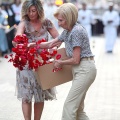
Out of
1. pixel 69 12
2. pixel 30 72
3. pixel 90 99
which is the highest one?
pixel 69 12

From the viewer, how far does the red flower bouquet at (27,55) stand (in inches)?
232

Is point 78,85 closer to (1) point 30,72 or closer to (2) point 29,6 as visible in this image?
(1) point 30,72

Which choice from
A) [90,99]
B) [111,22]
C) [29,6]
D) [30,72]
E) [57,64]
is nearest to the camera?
[57,64]

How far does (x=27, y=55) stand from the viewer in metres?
5.88

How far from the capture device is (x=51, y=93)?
6.57 m

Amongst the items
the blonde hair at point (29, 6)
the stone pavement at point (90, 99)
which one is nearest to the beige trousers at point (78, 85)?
the blonde hair at point (29, 6)

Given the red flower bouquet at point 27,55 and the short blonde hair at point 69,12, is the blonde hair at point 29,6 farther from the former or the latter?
the short blonde hair at point 69,12

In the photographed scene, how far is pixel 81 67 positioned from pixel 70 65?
0.75 feet

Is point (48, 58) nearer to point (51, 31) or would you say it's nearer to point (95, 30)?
point (51, 31)

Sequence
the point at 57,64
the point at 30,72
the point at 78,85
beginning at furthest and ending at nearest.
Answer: the point at 30,72 → the point at 57,64 → the point at 78,85

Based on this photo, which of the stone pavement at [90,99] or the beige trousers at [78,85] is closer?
the beige trousers at [78,85]

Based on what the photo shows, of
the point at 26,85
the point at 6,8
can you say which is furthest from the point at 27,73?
the point at 6,8

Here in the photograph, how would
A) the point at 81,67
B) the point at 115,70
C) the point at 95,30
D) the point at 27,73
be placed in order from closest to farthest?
the point at 81,67 < the point at 27,73 < the point at 115,70 < the point at 95,30

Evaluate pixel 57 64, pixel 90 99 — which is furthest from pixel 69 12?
pixel 90 99
